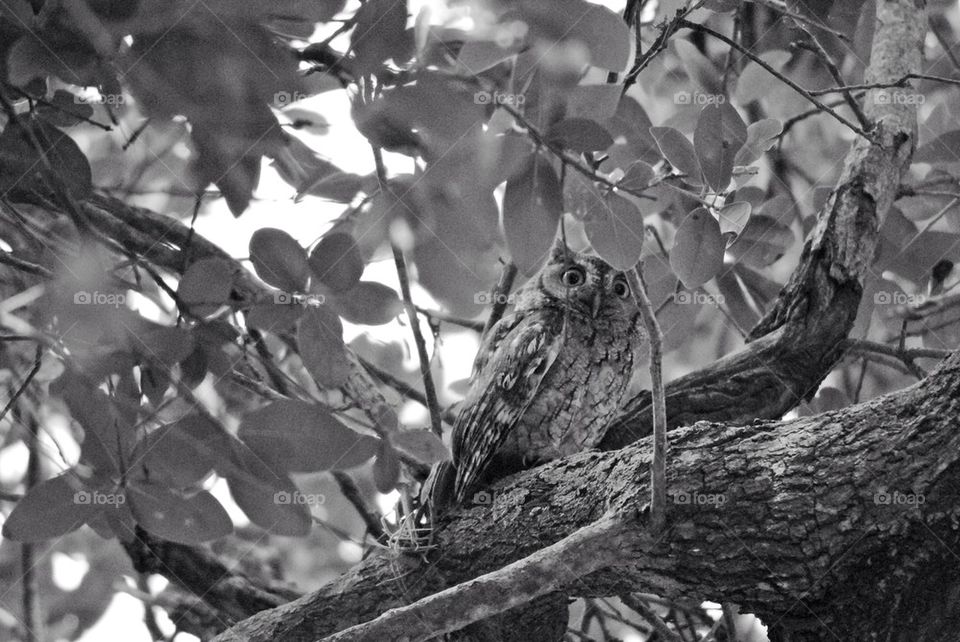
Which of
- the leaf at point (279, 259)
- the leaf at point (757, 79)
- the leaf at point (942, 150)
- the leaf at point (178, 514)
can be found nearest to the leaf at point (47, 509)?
the leaf at point (178, 514)

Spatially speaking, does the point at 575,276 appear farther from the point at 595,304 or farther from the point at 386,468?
the point at 386,468

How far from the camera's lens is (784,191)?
3.17 meters

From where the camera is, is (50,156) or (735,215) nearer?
(50,156)

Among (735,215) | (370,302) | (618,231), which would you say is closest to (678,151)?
(735,215)

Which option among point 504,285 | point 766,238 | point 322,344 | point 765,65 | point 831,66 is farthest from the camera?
point 766,238

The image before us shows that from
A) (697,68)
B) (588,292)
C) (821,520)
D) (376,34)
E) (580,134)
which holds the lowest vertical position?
(821,520)

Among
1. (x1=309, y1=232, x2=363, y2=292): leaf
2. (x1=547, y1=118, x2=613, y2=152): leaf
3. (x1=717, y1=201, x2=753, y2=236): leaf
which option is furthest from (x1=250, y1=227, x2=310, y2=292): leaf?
(x1=717, y1=201, x2=753, y2=236): leaf

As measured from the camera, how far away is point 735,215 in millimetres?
1942

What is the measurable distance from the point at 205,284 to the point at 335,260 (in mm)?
267

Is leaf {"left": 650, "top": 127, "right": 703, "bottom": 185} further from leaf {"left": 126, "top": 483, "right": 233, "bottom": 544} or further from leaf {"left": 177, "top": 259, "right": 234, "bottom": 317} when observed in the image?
leaf {"left": 126, "top": 483, "right": 233, "bottom": 544}

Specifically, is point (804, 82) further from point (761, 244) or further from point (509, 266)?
point (509, 266)

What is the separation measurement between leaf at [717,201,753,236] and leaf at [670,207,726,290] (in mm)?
22

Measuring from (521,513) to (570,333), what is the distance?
95 centimetres

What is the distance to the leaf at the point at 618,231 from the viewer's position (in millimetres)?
1772
